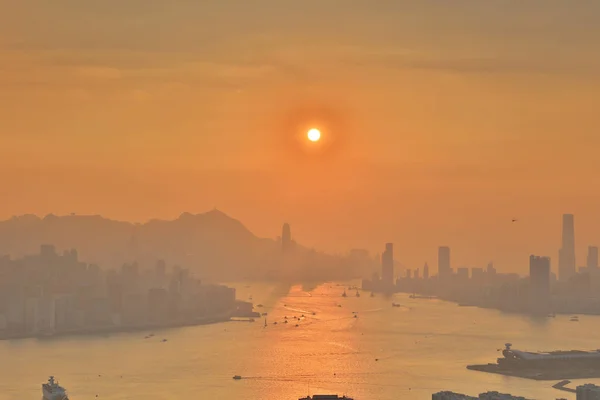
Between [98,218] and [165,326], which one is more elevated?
[98,218]

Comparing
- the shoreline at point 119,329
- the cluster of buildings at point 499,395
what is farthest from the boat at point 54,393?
the shoreline at point 119,329

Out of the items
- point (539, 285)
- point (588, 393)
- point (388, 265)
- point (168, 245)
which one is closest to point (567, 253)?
point (388, 265)

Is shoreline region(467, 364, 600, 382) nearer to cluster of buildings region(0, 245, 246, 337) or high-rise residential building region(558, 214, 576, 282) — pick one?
cluster of buildings region(0, 245, 246, 337)

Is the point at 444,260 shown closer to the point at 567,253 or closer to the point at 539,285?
the point at 567,253

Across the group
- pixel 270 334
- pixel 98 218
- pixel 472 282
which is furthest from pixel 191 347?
pixel 98 218

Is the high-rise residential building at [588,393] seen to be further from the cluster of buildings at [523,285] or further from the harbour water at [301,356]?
the cluster of buildings at [523,285]

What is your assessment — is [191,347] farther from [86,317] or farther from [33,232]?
[33,232]
